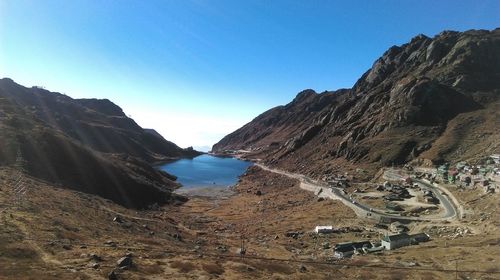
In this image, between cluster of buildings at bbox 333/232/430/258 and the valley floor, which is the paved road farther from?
cluster of buildings at bbox 333/232/430/258

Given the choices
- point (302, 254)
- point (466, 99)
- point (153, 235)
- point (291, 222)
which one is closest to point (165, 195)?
point (291, 222)

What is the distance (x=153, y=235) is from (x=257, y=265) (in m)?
23.5

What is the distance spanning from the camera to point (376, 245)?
67375 millimetres

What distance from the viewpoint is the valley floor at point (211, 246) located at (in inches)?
1558

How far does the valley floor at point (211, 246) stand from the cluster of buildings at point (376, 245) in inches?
73.6

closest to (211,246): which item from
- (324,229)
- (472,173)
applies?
(324,229)

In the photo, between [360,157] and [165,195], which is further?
[360,157]

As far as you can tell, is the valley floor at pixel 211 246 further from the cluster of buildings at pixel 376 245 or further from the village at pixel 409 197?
the village at pixel 409 197

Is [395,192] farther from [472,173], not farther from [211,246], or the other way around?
[211,246]

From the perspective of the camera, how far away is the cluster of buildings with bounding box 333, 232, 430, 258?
6338 centimetres

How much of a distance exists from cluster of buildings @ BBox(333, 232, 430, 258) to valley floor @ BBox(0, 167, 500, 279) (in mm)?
1870

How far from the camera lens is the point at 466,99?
18525 centimetres

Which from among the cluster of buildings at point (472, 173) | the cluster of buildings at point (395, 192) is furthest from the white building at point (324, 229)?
the cluster of buildings at point (472, 173)

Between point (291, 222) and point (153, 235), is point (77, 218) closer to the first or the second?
point (153, 235)
